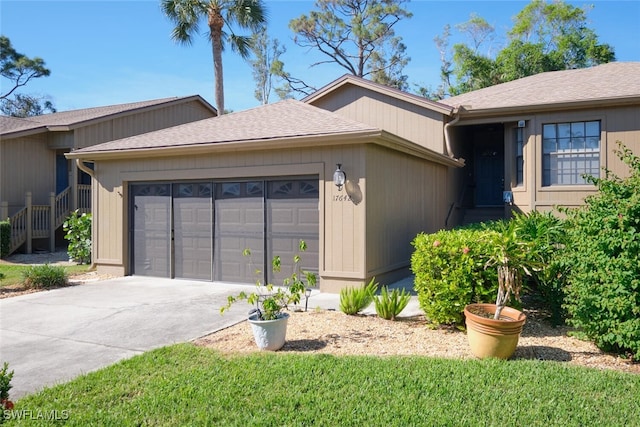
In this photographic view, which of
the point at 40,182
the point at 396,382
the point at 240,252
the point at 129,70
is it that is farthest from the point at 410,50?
the point at 396,382

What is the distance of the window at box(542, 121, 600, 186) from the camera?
11.6 meters

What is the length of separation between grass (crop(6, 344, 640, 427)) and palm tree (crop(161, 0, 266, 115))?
59.7ft

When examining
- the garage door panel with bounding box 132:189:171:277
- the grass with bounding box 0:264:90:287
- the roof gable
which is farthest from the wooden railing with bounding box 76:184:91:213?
the roof gable

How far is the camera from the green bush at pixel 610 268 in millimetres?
4441

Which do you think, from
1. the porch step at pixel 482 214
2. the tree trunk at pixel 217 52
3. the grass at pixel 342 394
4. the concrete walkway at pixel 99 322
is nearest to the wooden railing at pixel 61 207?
the concrete walkway at pixel 99 322

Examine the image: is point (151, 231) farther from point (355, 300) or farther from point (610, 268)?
point (610, 268)

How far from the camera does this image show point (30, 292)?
8.88 metres

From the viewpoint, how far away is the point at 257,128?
965cm

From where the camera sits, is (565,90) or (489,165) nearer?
(565,90)

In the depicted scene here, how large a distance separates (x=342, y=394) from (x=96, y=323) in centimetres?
426

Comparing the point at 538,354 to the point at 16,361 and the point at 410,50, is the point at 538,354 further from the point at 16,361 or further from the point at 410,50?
the point at 410,50

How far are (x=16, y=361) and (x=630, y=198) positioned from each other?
666 cm

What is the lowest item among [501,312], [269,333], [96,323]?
[96,323]

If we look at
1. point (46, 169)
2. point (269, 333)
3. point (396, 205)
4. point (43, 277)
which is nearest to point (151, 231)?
point (43, 277)
